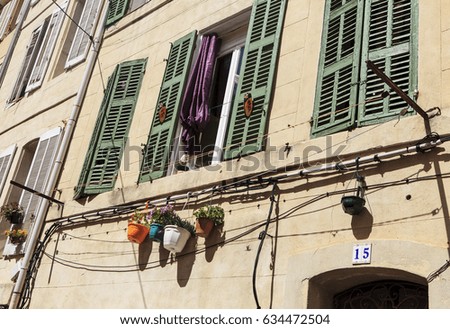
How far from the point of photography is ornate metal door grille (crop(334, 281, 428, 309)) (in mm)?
4906

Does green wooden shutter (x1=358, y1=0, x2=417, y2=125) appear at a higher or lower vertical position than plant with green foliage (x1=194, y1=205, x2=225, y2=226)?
higher

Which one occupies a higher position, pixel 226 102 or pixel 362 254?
pixel 226 102

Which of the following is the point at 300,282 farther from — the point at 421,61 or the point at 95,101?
the point at 95,101

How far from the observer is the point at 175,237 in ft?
20.8

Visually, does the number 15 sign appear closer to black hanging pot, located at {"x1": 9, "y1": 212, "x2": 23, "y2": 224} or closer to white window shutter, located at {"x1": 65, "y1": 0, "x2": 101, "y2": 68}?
black hanging pot, located at {"x1": 9, "y1": 212, "x2": 23, "y2": 224}

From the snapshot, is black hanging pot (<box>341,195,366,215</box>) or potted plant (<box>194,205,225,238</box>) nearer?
black hanging pot (<box>341,195,366,215</box>)

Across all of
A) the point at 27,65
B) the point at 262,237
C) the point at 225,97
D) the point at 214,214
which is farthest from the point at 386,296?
the point at 27,65

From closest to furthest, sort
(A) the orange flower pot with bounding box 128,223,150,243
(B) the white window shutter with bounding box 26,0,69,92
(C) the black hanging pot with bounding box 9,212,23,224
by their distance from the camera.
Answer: (A) the orange flower pot with bounding box 128,223,150,243
(C) the black hanging pot with bounding box 9,212,23,224
(B) the white window shutter with bounding box 26,0,69,92

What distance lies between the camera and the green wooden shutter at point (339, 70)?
5758 millimetres

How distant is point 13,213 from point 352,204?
6.52m

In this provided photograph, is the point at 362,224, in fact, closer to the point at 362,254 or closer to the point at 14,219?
the point at 362,254

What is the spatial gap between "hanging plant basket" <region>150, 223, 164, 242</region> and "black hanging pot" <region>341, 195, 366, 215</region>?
2332mm

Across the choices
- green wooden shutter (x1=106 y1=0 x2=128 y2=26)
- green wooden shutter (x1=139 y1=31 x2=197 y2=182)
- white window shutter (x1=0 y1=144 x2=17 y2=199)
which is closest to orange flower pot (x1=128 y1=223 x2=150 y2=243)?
green wooden shutter (x1=139 y1=31 x2=197 y2=182)

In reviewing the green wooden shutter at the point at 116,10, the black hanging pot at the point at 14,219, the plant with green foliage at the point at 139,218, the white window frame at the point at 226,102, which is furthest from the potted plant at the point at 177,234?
the green wooden shutter at the point at 116,10
